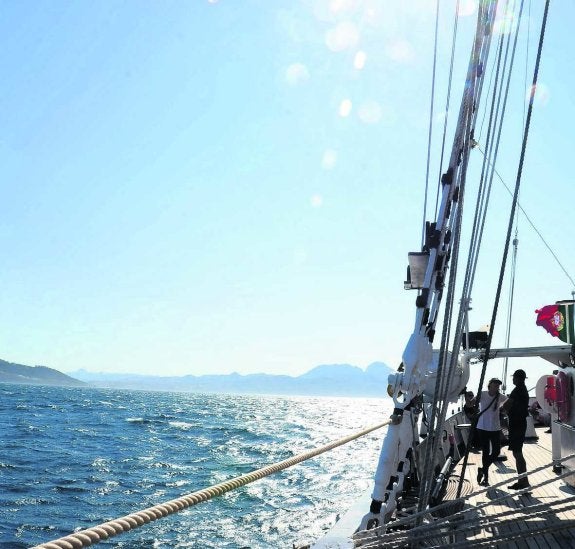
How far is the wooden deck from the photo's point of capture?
438cm

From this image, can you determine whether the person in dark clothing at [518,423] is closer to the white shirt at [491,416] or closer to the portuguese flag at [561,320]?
the white shirt at [491,416]

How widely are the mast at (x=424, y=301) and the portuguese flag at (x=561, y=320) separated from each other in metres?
7.38

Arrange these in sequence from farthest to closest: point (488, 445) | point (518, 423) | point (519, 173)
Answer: point (488, 445), point (518, 423), point (519, 173)

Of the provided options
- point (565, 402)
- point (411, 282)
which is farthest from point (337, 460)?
point (411, 282)

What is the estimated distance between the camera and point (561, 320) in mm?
12641

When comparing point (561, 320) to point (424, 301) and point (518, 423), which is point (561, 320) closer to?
point (518, 423)

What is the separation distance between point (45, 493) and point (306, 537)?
8292mm

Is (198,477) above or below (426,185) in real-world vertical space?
below

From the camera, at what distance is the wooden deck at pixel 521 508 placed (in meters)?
4.38

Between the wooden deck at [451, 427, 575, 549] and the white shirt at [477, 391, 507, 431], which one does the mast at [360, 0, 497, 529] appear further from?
the white shirt at [477, 391, 507, 431]

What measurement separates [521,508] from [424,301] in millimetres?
2394

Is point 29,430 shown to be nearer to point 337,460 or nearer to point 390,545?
point 337,460

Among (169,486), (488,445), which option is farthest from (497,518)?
(169,486)

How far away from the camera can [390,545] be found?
15.2ft
